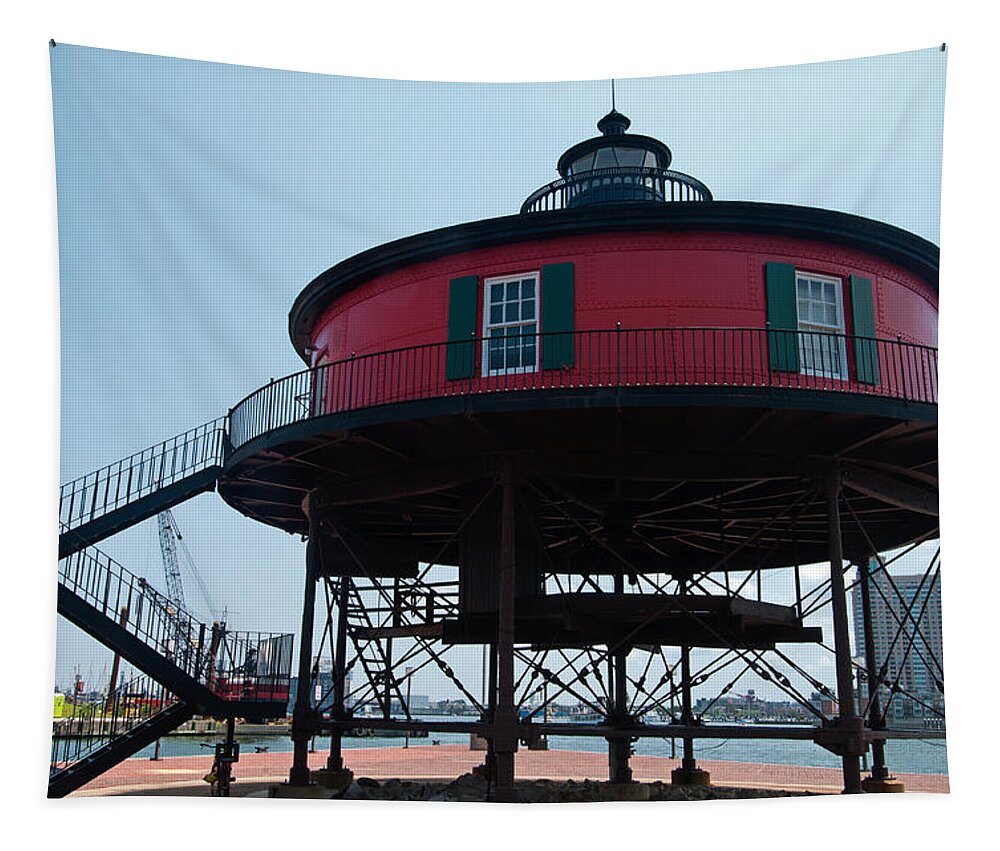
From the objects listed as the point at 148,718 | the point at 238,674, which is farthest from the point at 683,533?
the point at 148,718

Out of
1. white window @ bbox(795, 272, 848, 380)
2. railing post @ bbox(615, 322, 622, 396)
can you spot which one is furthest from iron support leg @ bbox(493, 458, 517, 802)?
white window @ bbox(795, 272, 848, 380)

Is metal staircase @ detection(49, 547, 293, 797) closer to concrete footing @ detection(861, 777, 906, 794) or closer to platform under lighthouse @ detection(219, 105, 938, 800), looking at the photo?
platform under lighthouse @ detection(219, 105, 938, 800)

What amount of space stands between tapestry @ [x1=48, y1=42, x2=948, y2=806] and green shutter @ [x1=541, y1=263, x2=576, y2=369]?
0.04 meters

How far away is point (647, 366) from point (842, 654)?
14.3ft

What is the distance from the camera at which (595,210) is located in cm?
1408

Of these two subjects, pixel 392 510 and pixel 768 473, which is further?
pixel 392 510

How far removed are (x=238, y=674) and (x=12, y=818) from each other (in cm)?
622

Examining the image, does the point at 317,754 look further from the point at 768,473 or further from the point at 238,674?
the point at 768,473

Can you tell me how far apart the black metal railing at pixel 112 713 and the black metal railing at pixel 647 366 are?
4.36m

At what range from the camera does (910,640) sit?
52.3ft

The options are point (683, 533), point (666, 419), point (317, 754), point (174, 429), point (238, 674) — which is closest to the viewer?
point (666, 419)

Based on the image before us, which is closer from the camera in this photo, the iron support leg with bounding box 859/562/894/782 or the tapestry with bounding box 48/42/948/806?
the tapestry with bounding box 48/42/948/806

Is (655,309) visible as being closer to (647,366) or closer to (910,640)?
(647,366)

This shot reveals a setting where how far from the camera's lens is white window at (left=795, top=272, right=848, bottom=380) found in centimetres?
1367
